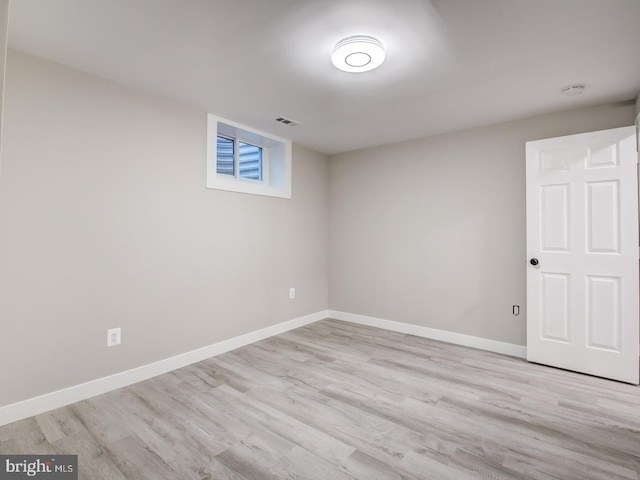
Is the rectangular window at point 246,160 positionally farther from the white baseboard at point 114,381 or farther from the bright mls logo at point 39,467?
the bright mls logo at point 39,467

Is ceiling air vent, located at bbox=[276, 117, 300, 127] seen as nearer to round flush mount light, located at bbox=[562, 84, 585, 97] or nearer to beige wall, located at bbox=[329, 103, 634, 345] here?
beige wall, located at bbox=[329, 103, 634, 345]

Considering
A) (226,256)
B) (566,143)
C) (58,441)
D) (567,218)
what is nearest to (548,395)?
(567,218)

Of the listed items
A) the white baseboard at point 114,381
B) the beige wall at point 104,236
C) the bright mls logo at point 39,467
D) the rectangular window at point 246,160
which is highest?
the rectangular window at point 246,160

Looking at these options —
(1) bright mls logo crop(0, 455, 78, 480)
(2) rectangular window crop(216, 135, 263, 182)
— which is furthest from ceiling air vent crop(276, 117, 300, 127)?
(1) bright mls logo crop(0, 455, 78, 480)

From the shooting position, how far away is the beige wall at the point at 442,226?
3.23 meters

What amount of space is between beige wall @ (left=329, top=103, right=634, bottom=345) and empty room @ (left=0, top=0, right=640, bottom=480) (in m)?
0.03

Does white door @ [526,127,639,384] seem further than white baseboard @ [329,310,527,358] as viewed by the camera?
No

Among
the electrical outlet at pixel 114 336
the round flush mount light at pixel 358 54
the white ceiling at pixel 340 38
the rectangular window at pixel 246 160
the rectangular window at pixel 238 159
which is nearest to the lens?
the white ceiling at pixel 340 38

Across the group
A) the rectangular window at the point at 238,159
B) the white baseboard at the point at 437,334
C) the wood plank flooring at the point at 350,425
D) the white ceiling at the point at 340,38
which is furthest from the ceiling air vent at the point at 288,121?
the white baseboard at the point at 437,334

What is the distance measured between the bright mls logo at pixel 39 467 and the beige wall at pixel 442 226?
330 cm

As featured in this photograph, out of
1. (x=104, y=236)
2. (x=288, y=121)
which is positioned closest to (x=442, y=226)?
(x=288, y=121)

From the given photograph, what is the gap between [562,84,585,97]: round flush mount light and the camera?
2.53 m

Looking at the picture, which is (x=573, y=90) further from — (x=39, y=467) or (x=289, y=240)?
(x=39, y=467)

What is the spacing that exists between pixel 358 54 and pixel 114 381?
2935 mm
